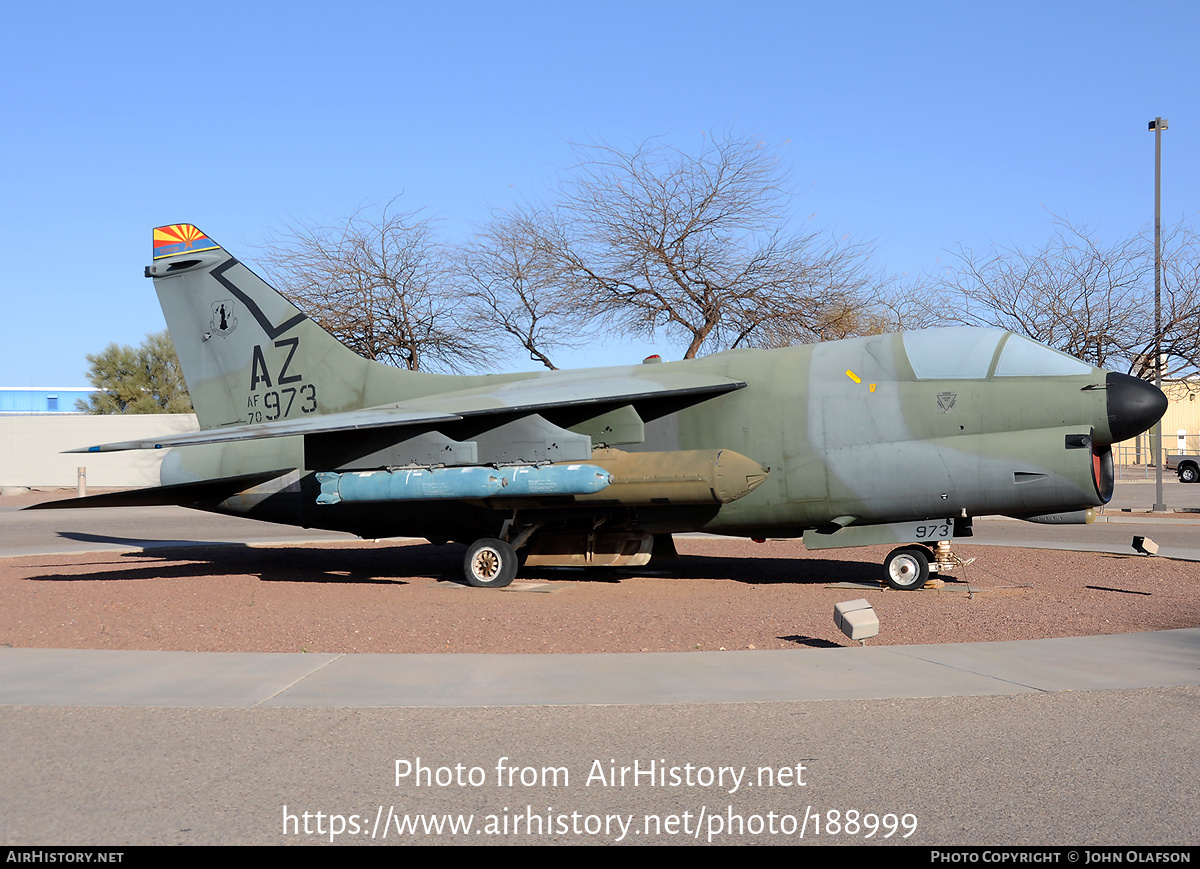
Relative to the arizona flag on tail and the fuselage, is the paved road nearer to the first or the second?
the fuselage

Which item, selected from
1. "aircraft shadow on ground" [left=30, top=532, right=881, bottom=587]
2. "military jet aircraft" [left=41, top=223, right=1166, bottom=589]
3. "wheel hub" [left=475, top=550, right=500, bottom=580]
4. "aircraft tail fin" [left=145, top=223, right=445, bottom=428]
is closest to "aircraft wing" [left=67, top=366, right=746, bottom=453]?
"military jet aircraft" [left=41, top=223, right=1166, bottom=589]

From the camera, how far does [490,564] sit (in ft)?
44.8

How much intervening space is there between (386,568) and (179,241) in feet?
21.2

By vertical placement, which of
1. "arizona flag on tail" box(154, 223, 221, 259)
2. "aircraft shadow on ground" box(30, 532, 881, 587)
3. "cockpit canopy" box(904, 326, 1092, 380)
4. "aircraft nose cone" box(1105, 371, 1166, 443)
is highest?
"arizona flag on tail" box(154, 223, 221, 259)

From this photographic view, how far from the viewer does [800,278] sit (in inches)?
1104

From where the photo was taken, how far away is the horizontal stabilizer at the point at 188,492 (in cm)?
1422

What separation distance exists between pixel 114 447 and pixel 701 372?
24.6ft

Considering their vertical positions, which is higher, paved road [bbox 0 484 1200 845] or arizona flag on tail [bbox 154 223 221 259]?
arizona flag on tail [bbox 154 223 221 259]

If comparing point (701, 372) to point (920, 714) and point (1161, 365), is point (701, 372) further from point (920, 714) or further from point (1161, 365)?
point (1161, 365)

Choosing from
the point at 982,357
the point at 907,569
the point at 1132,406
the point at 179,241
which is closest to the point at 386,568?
the point at 179,241

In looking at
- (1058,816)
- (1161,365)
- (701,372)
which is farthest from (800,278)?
(1058,816)

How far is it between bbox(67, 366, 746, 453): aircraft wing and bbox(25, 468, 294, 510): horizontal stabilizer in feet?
4.92

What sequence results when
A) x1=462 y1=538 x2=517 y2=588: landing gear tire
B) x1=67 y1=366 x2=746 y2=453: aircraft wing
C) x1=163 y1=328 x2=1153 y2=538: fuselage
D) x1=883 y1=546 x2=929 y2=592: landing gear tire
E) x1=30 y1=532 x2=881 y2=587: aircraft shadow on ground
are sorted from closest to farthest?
x1=163 y1=328 x2=1153 y2=538: fuselage
x1=67 y1=366 x2=746 y2=453: aircraft wing
x1=883 y1=546 x2=929 y2=592: landing gear tire
x1=462 y1=538 x2=517 y2=588: landing gear tire
x1=30 y1=532 x2=881 y2=587: aircraft shadow on ground

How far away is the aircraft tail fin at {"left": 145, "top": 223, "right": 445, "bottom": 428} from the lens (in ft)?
50.4
